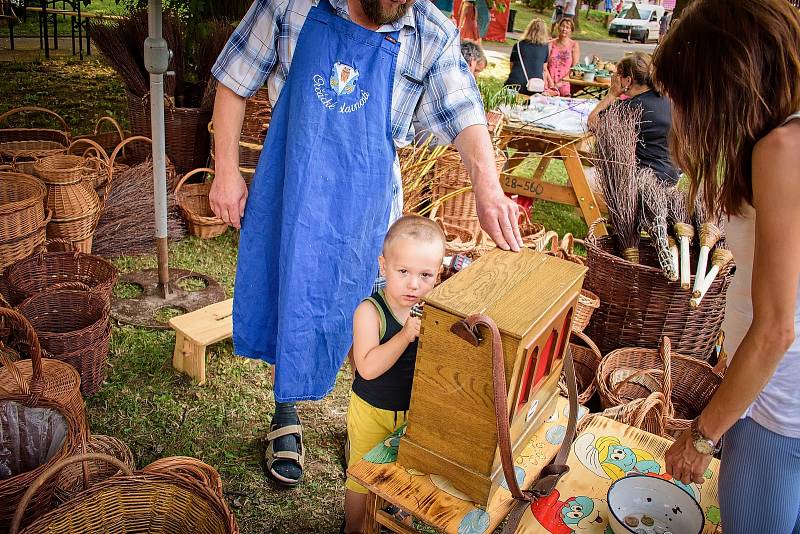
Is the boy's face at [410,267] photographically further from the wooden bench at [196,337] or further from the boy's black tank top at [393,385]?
the wooden bench at [196,337]

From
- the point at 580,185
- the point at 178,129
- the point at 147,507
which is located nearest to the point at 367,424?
the point at 147,507

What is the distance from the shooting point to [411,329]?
5.67ft

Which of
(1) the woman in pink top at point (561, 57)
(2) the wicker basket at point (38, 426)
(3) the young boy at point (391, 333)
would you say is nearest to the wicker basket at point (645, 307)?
(3) the young boy at point (391, 333)

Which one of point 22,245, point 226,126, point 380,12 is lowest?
point 22,245

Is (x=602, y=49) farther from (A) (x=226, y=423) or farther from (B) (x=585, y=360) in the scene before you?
(A) (x=226, y=423)

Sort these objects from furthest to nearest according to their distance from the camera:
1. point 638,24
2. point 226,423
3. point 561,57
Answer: point 638,24 → point 561,57 → point 226,423

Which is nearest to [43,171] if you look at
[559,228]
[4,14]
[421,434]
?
[421,434]

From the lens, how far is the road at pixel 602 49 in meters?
15.8

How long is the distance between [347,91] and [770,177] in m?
1.21

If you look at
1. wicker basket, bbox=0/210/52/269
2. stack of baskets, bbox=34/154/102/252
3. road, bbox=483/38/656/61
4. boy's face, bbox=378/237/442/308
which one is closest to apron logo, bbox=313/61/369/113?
boy's face, bbox=378/237/442/308

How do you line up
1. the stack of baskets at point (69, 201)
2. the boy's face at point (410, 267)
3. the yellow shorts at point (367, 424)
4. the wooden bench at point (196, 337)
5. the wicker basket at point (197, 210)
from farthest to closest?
the wicker basket at point (197, 210) < the stack of baskets at point (69, 201) < the wooden bench at point (196, 337) < the yellow shorts at point (367, 424) < the boy's face at point (410, 267)

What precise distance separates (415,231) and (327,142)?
50 centimetres

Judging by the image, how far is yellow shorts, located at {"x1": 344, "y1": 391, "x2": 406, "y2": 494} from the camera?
6.53 feet

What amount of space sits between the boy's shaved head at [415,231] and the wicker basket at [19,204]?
2.24 m
